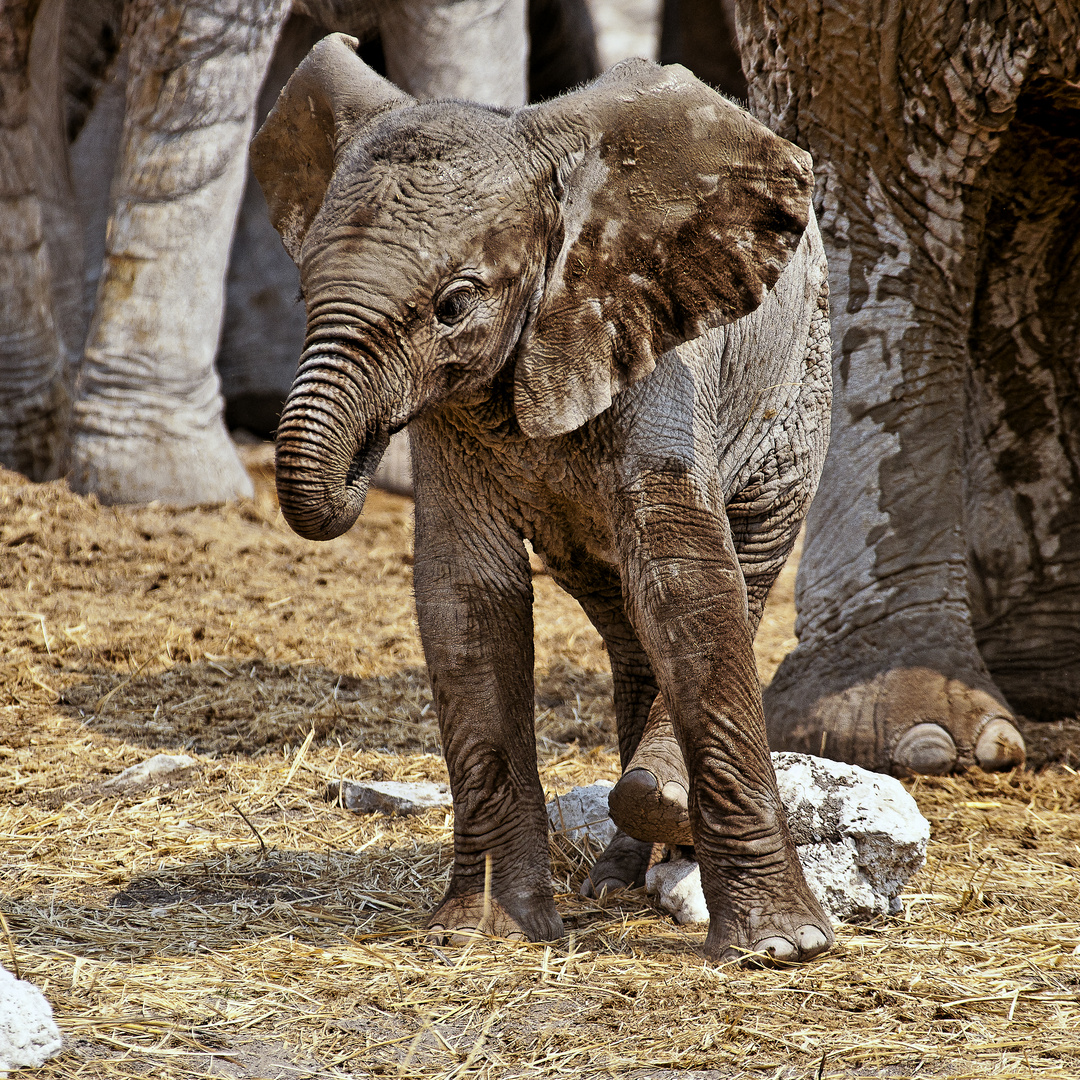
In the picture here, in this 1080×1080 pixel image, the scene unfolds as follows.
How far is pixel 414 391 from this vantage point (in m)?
2.45

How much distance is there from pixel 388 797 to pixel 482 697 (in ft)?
3.51

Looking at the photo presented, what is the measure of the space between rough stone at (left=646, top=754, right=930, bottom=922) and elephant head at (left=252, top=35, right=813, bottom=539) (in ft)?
3.40

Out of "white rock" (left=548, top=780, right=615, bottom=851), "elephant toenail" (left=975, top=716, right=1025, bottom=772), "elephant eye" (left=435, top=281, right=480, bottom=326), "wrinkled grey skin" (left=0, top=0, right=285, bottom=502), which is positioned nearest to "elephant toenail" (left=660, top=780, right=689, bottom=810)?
"white rock" (left=548, top=780, right=615, bottom=851)

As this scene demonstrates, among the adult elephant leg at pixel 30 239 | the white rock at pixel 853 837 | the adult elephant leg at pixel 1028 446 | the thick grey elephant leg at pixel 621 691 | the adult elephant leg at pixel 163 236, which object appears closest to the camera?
the white rock at pixel 853 837

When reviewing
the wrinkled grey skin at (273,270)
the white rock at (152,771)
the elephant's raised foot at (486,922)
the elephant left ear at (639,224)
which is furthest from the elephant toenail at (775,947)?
the wrinkled grey skin at (273,270)

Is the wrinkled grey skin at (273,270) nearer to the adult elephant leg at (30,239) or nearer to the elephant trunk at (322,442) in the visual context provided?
the adult elephant leg at (30,239)

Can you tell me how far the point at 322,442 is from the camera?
2.27 meters

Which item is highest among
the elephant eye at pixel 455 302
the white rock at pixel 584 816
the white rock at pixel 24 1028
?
the elephant eye at pixel 455 302

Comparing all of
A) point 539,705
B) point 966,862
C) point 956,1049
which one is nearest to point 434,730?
point 539,705

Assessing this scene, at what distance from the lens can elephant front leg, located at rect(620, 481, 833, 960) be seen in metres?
2.68

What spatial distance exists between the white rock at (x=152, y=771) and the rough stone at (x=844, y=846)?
1.57 m

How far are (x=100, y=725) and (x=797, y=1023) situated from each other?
2.71 m

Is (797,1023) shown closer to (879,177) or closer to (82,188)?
(879,177)

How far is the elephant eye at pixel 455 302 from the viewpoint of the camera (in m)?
2.43
